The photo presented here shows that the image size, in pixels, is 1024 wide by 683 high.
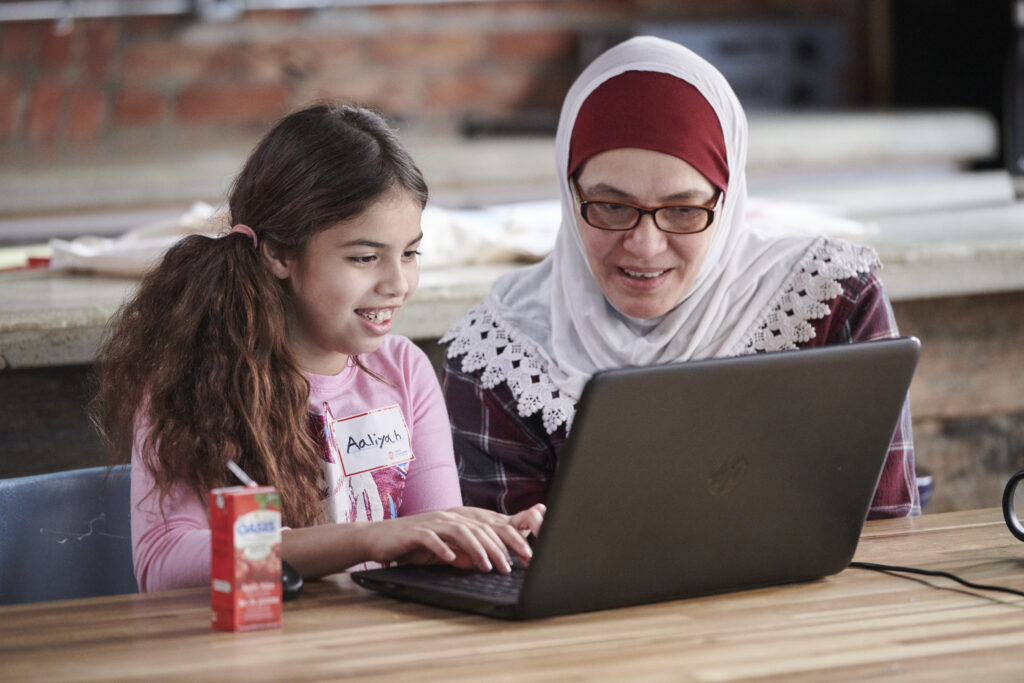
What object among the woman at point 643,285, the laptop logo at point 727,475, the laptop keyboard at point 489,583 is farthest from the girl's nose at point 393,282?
the laptop logo at point 727,475

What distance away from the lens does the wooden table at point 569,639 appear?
→ 2.84 ft

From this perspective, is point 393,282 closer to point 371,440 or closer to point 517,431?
point 371,440

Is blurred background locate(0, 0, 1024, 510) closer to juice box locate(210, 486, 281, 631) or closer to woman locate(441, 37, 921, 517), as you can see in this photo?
woman locate(441, 37, 921, 517)

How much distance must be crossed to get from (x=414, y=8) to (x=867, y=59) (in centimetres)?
151

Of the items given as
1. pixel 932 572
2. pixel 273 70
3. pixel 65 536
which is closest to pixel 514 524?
pixel 932 572

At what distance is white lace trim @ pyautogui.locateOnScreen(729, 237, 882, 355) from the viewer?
154 centimetres

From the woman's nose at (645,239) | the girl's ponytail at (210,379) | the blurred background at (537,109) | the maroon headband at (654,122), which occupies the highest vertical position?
the blurred background at (537,109)

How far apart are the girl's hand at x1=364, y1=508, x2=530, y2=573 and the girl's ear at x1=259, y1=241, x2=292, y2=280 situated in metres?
0.36

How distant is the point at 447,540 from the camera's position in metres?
1.13

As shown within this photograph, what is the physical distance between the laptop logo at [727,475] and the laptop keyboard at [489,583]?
16cm

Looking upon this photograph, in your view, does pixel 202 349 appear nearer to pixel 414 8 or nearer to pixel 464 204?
pixel 464 204

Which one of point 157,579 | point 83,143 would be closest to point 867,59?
point 83,143

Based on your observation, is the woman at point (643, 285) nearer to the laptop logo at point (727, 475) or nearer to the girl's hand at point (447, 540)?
the girl's hand at point (447, 540)

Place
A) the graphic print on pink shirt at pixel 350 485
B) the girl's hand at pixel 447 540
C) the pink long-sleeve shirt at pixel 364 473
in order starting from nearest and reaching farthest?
the girl's hand at pixel 447 540 → the pink long-sleeve shirt at pixel 364 473 → the graphic print on pink shirt at pixel 350 485
